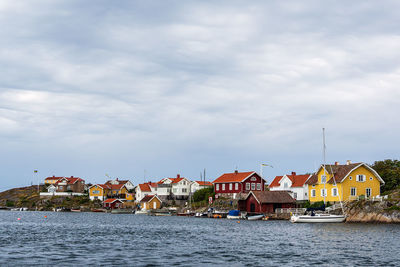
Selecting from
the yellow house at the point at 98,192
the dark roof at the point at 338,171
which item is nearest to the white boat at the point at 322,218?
the dark roof at the point at 338,171

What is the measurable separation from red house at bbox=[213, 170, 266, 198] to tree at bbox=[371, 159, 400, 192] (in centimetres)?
3216

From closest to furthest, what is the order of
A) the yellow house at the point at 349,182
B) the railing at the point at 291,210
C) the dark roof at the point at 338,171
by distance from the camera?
the yellow house at the point at 349,182 → the dark roof at the point at 338,171 → the railing at the point at 291,210

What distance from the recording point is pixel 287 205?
331 ft

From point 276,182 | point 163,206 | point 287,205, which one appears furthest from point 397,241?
point 163,206

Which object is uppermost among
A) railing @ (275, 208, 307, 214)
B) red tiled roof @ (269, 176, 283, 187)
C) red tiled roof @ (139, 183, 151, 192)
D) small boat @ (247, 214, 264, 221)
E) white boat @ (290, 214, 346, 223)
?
red tiled roof @ (269, 176, 283, 187)

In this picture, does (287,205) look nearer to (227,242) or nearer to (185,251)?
(227,242)

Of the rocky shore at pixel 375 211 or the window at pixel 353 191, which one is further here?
the window at pixel 353 191

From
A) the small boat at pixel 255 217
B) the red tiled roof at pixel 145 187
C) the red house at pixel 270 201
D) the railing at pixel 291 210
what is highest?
the red tiled roof at pixel 145 187

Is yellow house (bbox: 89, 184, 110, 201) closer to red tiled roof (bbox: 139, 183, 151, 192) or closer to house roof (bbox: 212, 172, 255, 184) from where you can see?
red tiled roof (bbox: 139, 183, 151, 192)

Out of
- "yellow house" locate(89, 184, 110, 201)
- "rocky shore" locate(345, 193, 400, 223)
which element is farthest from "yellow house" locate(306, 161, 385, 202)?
"yellow house" locate(89, 184, 110, 201)

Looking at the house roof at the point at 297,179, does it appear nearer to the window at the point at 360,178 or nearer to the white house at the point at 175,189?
the window at the point at 360,178

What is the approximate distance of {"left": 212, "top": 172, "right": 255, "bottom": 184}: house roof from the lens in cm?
12338

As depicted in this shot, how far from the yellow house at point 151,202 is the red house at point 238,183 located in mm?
24587

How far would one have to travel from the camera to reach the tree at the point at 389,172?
97688 millimetres
